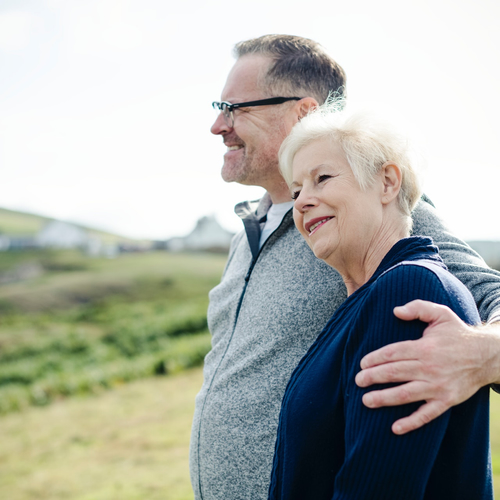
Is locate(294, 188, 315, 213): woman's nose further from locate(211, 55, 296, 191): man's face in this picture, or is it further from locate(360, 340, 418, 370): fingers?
locate(211, 55, 296, 191): man's face

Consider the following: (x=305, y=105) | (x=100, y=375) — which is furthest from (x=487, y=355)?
(x=100, y=375)

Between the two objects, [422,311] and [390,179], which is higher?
[390,179]

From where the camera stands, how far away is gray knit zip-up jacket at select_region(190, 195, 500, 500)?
5.55ft

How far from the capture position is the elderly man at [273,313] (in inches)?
39.3

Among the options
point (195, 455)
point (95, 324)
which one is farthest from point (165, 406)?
point (95, 324)

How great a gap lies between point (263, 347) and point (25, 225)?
120ft

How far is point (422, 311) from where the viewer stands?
38.5 inches

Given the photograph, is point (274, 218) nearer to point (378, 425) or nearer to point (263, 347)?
point (263, 347)

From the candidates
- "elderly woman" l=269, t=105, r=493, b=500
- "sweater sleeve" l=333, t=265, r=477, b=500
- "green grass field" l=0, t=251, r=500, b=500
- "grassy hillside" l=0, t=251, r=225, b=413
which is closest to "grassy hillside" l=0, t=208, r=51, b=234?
"grassy hillside" l=0, t=251, r=225, b=413

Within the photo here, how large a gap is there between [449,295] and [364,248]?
0.35 m

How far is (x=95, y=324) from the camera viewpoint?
16594mm

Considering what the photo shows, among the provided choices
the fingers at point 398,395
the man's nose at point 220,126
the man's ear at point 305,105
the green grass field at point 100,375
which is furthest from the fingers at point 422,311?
the green grass field at point 100,375

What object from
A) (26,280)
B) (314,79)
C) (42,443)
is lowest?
(42,443)

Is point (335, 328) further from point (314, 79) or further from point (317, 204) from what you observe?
point (314, 79)
